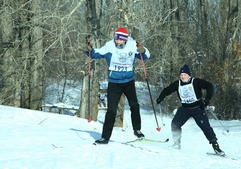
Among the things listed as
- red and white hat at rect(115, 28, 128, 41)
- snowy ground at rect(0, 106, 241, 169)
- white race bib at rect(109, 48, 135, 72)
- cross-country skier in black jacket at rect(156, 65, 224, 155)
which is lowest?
snowy ground at rect(0, 106, 241, 169)

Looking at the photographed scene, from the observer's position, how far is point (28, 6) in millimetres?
12391

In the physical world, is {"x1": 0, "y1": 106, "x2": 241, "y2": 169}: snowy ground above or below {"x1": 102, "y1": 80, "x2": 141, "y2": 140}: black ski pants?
below

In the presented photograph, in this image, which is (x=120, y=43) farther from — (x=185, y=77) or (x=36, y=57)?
(x=36, y=57)

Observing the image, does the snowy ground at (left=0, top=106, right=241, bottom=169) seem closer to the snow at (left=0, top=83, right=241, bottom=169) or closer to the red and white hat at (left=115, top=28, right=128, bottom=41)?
the snow at (left=0, top=83, right=241, bottom=169)

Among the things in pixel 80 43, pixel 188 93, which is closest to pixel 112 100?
pixel 188 93

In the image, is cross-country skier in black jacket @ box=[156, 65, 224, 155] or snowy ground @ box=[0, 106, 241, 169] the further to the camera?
cross-country skier in black jacket @ box=[156, 65, 224, 155]

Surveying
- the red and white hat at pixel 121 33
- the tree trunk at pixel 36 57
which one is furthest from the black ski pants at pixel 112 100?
the tree trunk at pixel 36 57

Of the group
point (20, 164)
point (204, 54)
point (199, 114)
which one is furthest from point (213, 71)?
point (20, 164)

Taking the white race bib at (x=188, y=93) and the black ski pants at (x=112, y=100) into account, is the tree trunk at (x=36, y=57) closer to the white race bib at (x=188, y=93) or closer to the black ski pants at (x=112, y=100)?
the black ski pants at (x=112, y=100)

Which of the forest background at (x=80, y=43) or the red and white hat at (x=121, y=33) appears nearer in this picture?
the red and white hat at (x=121, y=33)

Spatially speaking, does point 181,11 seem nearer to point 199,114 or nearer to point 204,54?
point 204,54

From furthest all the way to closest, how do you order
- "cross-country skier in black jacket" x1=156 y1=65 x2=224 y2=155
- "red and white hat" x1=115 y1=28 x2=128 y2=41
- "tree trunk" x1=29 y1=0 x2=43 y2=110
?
"tree trunk" x1=29 y1=0 x2=43 y2=110
"cross-country skier in black jacket" x1=156 y1=65 x2=224 y2=155
"red and white hat" x1=115 y1=28 x2=128 y2=41

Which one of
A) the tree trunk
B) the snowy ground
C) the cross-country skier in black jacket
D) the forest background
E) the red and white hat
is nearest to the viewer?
the snowy ground

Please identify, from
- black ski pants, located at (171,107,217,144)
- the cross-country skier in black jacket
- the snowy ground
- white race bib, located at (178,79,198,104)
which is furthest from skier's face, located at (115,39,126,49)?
black ski pants, located at (171,107,217,144)
